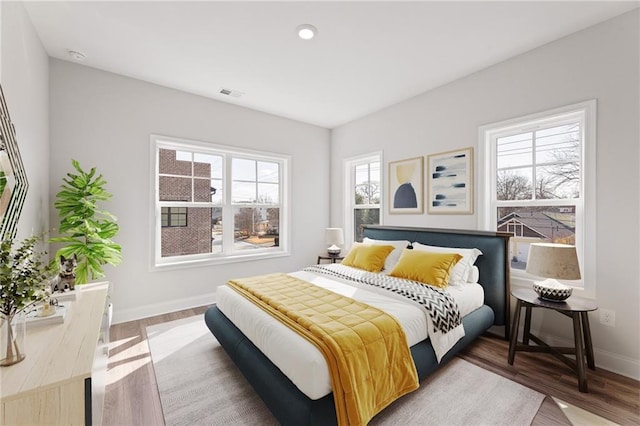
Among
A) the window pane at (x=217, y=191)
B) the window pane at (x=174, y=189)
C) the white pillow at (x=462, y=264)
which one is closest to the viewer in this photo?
the white pillow at (x=462, y=264)

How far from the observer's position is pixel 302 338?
1.65 meters

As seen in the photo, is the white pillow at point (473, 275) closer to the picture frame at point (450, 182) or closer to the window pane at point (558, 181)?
the picture frame at point (450, 182)

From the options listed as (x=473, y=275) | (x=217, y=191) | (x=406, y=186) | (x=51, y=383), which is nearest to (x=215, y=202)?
(x=217, y=191)

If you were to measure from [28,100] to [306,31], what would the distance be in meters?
2.34

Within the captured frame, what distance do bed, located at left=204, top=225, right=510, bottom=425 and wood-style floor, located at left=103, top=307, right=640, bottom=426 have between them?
292 mm

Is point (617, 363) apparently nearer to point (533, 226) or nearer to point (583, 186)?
point (533, 226)

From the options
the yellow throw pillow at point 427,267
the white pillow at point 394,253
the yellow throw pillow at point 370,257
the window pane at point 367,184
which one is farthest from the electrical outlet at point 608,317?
the window pane at point 367,184

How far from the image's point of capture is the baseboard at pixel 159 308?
3191mm

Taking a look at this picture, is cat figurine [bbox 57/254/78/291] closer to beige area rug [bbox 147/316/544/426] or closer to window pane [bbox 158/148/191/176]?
beige area rug [bbox 147/316/544/426]

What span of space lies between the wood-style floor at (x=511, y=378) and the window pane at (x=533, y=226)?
0.95 m

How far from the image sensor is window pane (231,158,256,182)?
4.21 meters

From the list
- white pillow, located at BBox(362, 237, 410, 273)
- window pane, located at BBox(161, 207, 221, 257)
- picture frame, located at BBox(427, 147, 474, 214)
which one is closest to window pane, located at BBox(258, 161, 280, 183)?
window pane, located at BBox(161, 207, 221, 257)

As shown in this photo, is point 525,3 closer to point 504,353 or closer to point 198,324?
point 504,353

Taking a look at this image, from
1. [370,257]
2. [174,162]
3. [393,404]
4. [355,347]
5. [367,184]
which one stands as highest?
[174,162]
